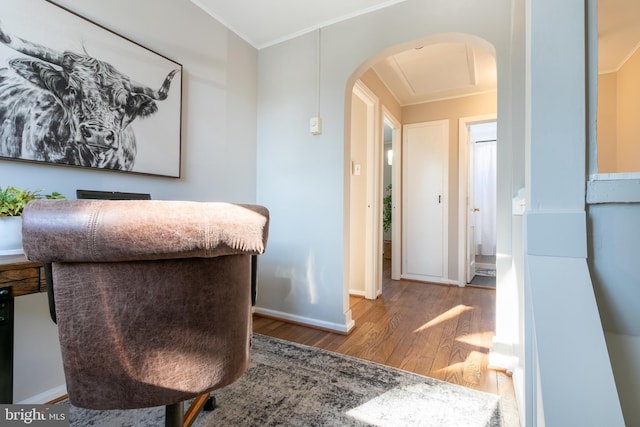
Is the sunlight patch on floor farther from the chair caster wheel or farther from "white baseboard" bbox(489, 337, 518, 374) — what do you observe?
the chair caster wheel

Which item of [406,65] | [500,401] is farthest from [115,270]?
[406,65]

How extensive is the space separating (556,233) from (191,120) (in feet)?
6.83

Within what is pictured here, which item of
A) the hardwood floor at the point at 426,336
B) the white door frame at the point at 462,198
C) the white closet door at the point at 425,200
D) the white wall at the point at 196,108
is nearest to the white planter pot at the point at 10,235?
the white wall at the point at 196,108

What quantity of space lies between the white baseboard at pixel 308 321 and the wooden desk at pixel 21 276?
1701 millimetres

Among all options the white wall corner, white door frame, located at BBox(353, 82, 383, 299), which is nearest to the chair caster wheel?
the white wall corner

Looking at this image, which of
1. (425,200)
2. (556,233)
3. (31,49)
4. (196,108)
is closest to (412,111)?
(425,200)

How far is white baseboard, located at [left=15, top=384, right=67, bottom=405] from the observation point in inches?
48.9

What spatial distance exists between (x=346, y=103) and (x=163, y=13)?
1.35 meters

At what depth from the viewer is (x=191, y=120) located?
1945 mm

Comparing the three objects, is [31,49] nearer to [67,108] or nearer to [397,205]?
[67,108]

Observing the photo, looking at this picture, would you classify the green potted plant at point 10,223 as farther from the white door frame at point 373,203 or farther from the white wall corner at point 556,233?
the white door frame at point 373,203

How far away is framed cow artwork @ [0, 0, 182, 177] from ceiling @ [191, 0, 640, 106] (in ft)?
2.57

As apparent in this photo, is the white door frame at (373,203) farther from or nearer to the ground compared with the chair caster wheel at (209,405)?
farther from the ground

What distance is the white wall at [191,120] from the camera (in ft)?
4.23
